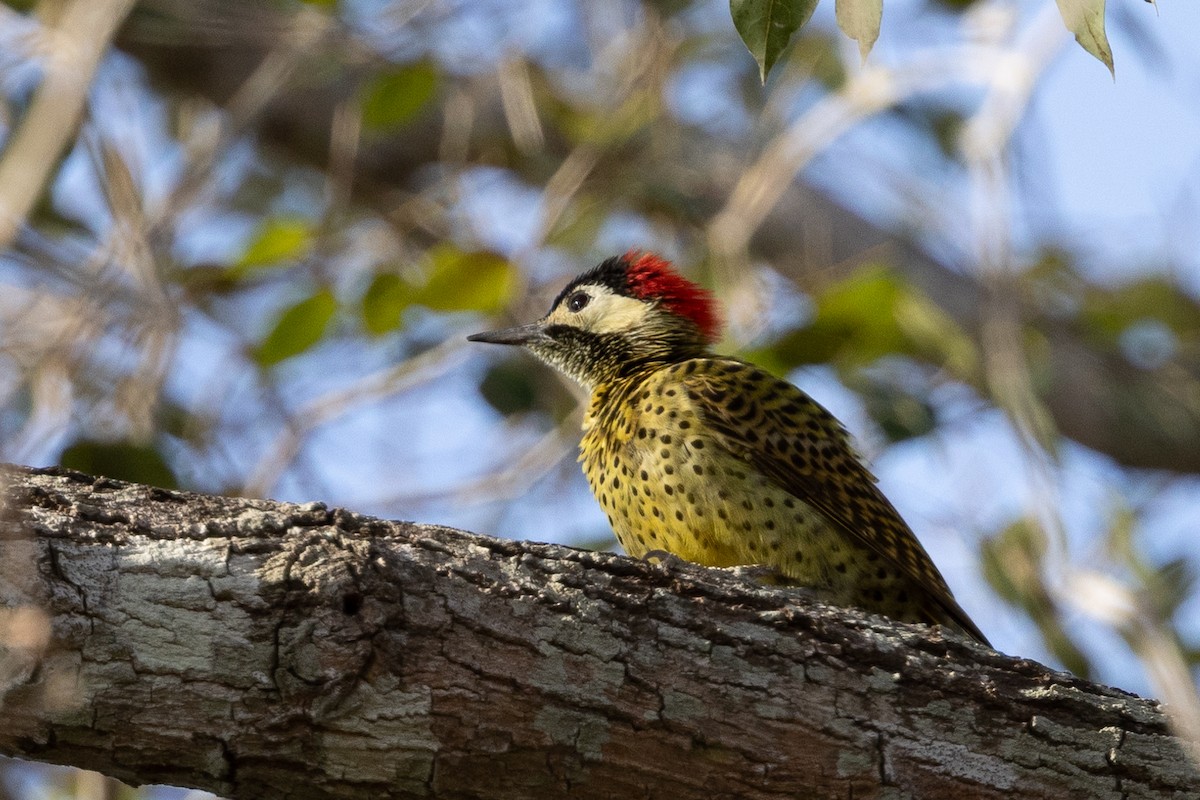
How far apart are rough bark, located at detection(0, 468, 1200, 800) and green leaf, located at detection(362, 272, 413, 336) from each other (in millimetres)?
2454

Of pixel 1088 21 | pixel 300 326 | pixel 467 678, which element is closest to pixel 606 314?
pixel 300 326

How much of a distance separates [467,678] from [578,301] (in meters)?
2.83

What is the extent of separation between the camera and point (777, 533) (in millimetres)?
4172

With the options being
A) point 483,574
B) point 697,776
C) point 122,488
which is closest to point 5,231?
point 122,488

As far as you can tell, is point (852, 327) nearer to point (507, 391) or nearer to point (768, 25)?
point (507, 391)

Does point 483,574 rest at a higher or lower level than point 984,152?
lower

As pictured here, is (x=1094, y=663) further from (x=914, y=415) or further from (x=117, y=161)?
(x=117, y=161)

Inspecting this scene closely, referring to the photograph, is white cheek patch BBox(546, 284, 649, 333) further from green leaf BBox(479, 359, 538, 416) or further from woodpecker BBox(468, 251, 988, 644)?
green leaf BBox(479, 359, 538, 416)

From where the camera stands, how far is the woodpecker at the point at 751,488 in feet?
13.7

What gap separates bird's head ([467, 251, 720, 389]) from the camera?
17.3 ft

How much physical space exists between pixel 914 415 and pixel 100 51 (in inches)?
129

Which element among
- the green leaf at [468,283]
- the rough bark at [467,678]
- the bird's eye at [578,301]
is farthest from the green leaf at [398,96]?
the rough bark at [467,678]

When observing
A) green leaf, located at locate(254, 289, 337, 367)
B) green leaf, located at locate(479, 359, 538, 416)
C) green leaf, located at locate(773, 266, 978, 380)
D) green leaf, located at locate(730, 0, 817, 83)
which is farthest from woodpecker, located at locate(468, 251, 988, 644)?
green leaf, located at locate(730, 0, 817, 83)

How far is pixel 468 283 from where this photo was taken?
548 centimetres
